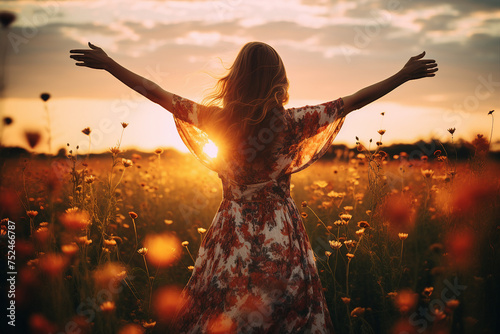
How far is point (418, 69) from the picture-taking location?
218 cm

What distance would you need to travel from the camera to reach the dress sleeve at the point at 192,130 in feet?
7.04

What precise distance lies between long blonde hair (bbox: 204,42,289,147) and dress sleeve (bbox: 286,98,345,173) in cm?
16

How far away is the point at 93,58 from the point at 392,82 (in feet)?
6.30

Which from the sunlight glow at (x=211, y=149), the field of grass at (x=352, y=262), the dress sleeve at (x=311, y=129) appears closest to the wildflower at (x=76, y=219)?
the field of grass at (x=352, y=262)

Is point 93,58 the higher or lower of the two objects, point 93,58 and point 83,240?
the higher

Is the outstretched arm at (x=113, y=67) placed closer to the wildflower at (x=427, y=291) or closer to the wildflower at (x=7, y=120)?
the wildflower at (x=7, y=120)

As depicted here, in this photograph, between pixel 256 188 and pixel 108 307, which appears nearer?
pixel 108 307

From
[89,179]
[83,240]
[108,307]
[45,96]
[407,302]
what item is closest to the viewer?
[108,307]

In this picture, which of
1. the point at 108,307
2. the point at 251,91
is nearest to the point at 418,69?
the point at 251,91

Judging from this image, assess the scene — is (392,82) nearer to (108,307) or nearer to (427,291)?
(427,291)

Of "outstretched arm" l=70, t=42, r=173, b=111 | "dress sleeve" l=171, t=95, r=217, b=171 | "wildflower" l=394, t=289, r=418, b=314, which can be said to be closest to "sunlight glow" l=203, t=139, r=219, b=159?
"dress sleeve" l=171, t=95, r=217, b=171

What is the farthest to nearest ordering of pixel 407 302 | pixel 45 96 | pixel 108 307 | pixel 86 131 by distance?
pixel 86 131 < pixel 45 96 < pixel 407 302 < pixel 108 307

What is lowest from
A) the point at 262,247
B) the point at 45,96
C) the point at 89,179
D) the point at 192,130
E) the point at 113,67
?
the point at 262,247

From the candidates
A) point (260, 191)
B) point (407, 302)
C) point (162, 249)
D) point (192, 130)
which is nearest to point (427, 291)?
point (407, 302)
